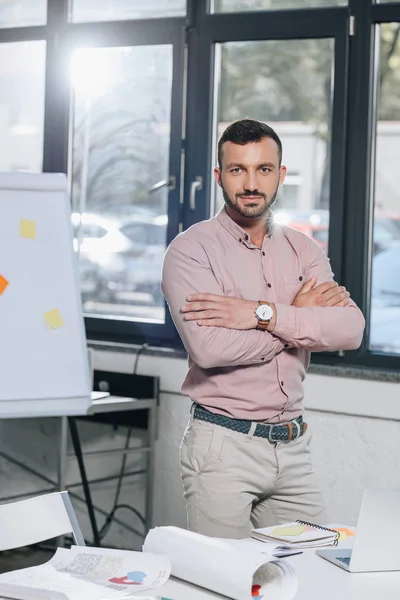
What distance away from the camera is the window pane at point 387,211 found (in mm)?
3363

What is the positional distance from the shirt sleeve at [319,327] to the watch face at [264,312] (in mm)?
18

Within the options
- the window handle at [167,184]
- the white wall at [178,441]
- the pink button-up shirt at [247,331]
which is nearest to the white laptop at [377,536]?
the pink button-up shirt at [247,331]

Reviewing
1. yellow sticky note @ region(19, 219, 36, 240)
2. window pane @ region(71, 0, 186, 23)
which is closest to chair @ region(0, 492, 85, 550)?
yellow sticky note @ region(19, 219, 36, 240)

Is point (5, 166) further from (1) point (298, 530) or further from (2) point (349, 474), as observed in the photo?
(1) point (298, 530)

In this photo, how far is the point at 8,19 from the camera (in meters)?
4.11

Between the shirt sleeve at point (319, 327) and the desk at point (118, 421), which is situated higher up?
the shirt sleeve at point (319, 327)

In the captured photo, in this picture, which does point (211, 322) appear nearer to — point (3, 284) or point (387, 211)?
point (3, 284)

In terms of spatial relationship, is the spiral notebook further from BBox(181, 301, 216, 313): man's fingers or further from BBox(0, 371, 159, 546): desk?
BBox(0, 371, 159, 546): desk

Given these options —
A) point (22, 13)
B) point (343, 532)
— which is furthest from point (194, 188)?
point (343, 532)

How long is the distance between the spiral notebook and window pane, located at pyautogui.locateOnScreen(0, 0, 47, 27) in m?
2.81

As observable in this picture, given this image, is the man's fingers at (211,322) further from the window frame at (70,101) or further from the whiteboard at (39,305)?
the window frame at (70,101)

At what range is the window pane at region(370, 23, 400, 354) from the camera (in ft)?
11.0

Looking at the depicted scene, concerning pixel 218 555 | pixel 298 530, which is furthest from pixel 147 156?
pixel 218 555

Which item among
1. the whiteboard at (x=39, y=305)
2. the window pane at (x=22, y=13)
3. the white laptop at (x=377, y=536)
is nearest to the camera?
the white laptop at (x=377, y=536)
